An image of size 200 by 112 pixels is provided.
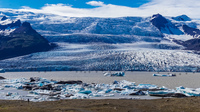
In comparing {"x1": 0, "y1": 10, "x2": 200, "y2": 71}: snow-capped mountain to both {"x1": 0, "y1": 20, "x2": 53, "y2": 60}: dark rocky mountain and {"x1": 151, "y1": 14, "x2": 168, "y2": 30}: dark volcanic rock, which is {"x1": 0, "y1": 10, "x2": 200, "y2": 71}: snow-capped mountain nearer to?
{"x1": 151, "y1": 14, "x2": 168, "y2": 30}: dark volcanic rock

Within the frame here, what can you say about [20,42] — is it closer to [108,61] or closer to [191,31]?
[108,61]

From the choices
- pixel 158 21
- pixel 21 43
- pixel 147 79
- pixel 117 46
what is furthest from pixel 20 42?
pixel 158 21

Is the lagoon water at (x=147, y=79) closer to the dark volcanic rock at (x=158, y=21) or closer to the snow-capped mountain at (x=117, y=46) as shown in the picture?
the snow-capped mountain at (x=117, y=46)

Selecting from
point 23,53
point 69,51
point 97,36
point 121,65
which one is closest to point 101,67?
point 121,65

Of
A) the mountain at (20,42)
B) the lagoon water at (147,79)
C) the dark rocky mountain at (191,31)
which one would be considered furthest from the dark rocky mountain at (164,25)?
the lagoon water at (147,79)

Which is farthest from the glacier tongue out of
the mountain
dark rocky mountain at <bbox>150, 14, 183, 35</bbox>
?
dark rocky mountain at <bbox>150, 14, 183, 35</bbox>

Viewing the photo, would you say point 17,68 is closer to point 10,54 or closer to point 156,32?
point 10,54
